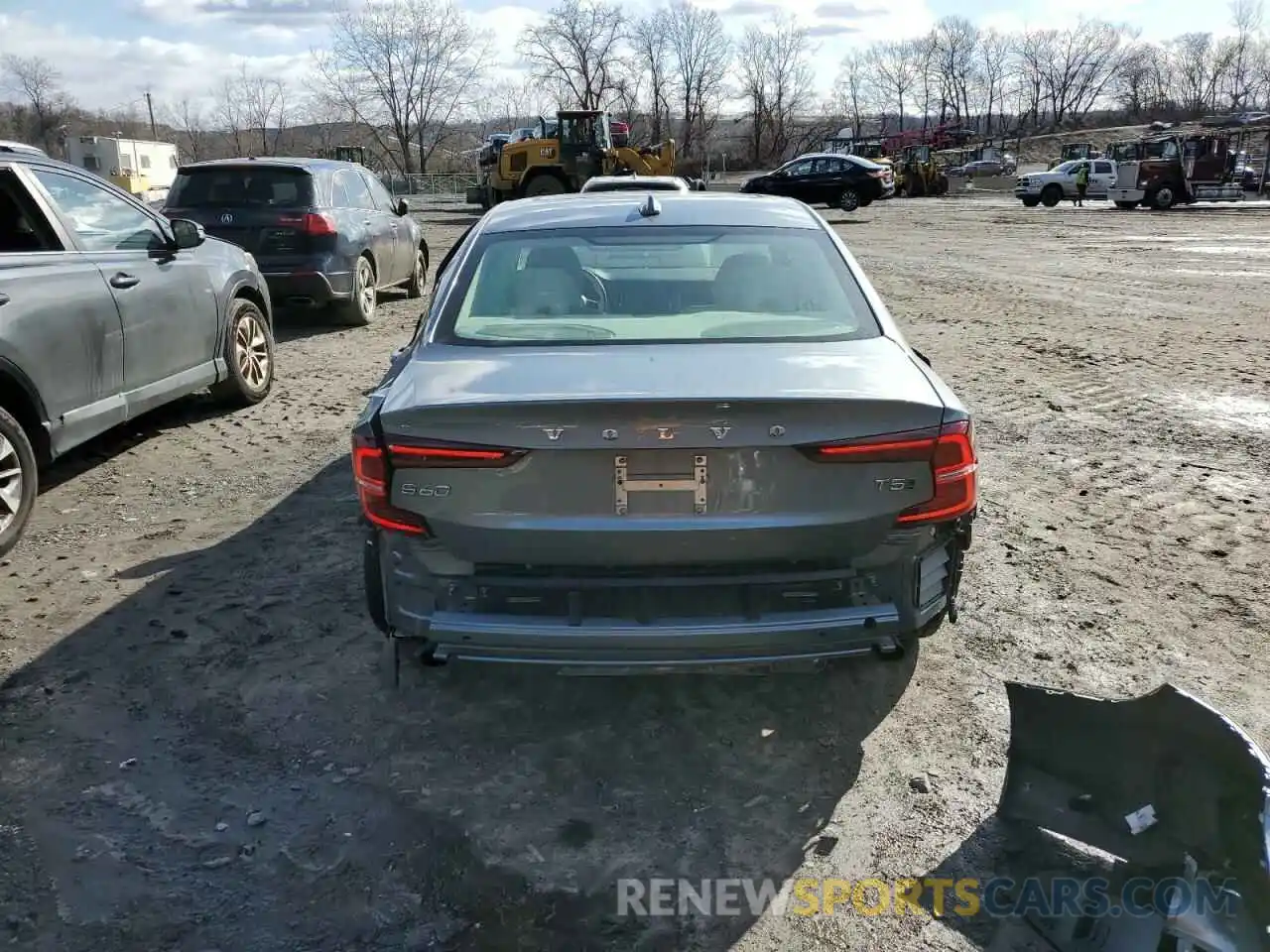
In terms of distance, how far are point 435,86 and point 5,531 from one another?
6721cm

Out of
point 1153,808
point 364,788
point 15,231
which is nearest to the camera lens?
point 1153,808

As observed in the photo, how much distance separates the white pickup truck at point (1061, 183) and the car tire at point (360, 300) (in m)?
31.1

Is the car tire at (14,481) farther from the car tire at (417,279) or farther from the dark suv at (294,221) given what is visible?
the car tire at (417,279)

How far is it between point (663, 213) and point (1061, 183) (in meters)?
36.3

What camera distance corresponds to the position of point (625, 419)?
106 inches

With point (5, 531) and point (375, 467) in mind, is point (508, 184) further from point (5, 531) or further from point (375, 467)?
point (375, 467)

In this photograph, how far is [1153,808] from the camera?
244 centimetres

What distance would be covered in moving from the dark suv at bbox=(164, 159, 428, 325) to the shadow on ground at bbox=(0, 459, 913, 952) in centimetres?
631

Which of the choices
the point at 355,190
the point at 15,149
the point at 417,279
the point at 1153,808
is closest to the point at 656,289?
the point at 1153,808

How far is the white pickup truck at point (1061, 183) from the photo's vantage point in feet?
117

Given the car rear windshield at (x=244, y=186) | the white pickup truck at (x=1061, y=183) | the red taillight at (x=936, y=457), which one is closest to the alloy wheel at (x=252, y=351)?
the car rear windshield at (x=244, y=186)

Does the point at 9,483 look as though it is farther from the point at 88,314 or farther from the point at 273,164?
the point at 273,164

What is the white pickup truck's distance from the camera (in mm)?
35688

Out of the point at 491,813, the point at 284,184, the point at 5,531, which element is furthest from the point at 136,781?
the point at 284,184
